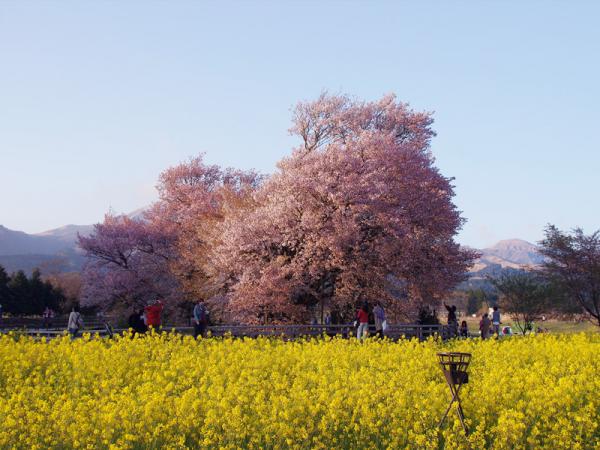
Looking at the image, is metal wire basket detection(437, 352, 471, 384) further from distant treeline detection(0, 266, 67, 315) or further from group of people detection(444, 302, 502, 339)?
distant treeline detection(0, 266, 67, 315)

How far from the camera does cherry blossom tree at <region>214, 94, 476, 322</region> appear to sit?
37.9 m

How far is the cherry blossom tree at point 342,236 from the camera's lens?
124ft

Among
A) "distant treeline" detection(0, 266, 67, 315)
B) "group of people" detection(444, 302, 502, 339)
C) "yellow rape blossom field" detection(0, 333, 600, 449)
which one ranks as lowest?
"yellow rape blossom field" detection(0, 333, 600, 449)

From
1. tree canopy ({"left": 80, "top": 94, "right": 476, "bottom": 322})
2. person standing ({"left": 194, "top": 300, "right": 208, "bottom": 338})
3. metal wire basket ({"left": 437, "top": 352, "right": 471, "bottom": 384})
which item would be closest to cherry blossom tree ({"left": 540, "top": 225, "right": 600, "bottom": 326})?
tree canopy ({"left": 80, "top": 94, "right": 476, "bottom": 322})

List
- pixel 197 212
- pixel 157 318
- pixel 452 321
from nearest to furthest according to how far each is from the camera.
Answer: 1. pixel 157 318
2. pixel 452 321
3. pixel 197 212

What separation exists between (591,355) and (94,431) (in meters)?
14.5

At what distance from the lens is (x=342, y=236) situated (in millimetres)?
36844

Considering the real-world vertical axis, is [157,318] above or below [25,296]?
below

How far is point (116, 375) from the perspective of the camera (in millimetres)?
16234

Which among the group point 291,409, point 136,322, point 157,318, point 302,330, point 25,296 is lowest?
point 291,409

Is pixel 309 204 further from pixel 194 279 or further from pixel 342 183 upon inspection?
pixel 194 279

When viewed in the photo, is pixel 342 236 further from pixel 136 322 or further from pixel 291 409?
pixel 291 409

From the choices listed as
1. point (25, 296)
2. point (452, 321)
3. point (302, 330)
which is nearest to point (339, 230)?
point (302, 330)

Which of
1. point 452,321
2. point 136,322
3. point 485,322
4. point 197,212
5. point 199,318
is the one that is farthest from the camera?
point 197,212
